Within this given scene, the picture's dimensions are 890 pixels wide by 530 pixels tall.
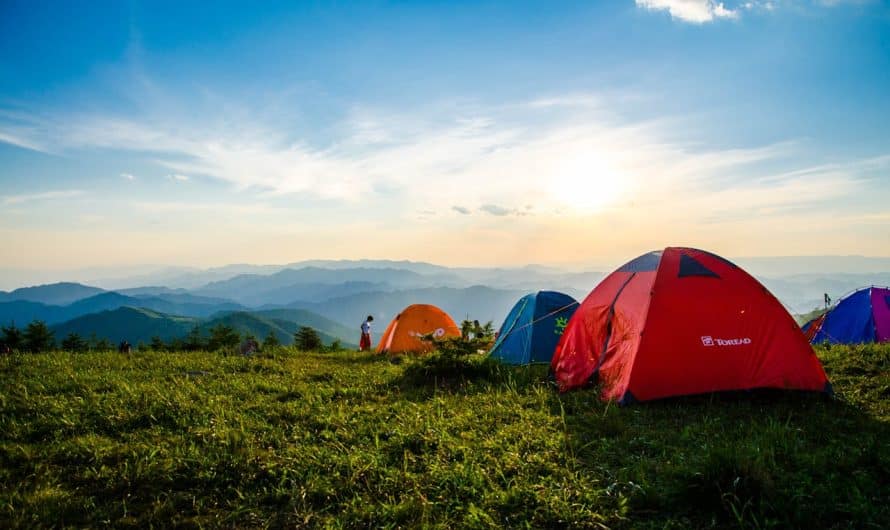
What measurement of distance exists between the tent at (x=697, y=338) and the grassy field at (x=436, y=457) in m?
0.34

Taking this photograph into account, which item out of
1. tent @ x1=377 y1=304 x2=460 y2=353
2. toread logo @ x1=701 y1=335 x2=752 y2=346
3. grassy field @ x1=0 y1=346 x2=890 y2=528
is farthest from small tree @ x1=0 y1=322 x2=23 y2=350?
toread logo @ x1=701 y1=335 x2=752 y2=346

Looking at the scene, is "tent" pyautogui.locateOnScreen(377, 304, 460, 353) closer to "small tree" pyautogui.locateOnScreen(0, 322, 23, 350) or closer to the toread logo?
the toread logo

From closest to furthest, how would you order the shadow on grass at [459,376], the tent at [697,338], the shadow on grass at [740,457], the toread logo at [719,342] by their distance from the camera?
the shadow on grass at [740,457]
the tent at [697,338]
the toread logo at [719,342]
the shadow on grass at [459,376]

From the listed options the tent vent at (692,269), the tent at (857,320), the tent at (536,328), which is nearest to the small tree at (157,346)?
the tent at (536,328)

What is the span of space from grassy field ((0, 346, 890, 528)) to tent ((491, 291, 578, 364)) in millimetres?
3909

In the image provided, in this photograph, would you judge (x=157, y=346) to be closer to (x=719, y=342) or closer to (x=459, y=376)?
(x=459, y=376)

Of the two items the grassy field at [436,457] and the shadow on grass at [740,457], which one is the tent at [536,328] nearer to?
the grassy field at [436,457]

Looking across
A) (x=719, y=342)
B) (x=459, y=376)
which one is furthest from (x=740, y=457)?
(x=459, y=376)

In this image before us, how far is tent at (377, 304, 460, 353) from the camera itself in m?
18.0

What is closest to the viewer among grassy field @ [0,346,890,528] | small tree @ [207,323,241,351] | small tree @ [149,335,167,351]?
grassy field @ [0,346,890,528]

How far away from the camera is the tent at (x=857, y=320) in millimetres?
13469

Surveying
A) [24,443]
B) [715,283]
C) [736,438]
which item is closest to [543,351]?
[715,283]

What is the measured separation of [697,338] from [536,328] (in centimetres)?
560

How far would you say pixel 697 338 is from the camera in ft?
25.2
